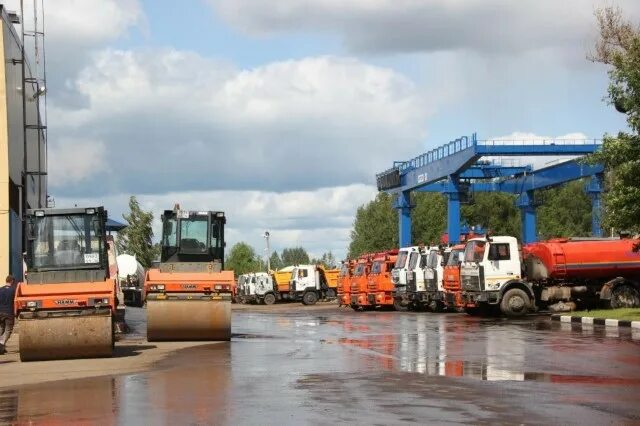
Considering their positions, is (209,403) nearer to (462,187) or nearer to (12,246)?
(12,246)

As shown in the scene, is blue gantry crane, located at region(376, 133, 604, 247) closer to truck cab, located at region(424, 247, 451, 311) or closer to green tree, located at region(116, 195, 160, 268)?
truck cab, located at region(424, 247, 451, 311)

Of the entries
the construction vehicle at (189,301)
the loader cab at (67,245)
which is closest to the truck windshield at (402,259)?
the construction vehicle at (189,301)

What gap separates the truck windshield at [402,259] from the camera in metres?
45.2

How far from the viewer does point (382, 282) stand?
4722 centimetres

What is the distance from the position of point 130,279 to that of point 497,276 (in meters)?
18.0

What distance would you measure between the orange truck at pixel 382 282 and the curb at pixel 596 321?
46.0ft

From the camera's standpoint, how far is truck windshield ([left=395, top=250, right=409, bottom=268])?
148 feet

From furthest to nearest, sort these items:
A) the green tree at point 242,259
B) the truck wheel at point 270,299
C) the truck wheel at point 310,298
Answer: the green tree at point 242,259, the truck wheel at point 270,299, the truck wheel at point 310,298

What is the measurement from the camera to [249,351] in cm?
2067

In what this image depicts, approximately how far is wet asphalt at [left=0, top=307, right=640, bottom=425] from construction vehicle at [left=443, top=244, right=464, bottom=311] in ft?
47.0

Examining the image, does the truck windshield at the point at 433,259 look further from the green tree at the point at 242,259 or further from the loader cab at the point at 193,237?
the green tree at the point at 242,259

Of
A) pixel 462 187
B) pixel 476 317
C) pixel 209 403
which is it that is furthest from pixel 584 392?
pixel 462 187

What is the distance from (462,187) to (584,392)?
143 ft

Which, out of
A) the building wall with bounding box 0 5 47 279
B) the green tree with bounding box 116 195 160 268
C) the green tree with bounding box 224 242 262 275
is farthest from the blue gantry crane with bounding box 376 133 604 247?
the green tree with bounding box 224 242 262 275
